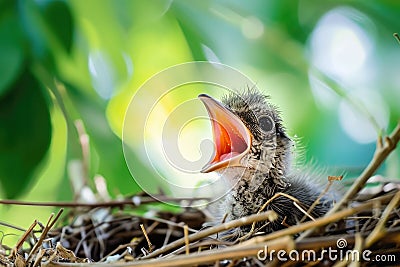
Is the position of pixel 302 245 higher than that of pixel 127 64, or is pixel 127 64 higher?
→ pixel 127 64

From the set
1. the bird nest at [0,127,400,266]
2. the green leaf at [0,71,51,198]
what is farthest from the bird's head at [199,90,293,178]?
the green leaf at [0,71,51,198]

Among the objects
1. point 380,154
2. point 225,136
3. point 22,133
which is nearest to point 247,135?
point 225,136

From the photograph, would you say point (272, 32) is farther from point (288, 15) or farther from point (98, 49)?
point (98, 49)

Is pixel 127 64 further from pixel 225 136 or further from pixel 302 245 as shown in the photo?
pixel 302 245

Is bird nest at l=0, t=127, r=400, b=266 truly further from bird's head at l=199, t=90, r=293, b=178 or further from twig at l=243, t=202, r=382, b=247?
bird's head at l=199, t=90, r=293, b=178

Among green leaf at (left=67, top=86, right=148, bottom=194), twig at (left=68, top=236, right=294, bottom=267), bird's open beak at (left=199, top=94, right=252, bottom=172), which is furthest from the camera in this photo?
green leaf at (left=67, top=86, right=148, bottom=194)

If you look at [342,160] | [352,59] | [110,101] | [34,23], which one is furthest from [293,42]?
[34,23]
